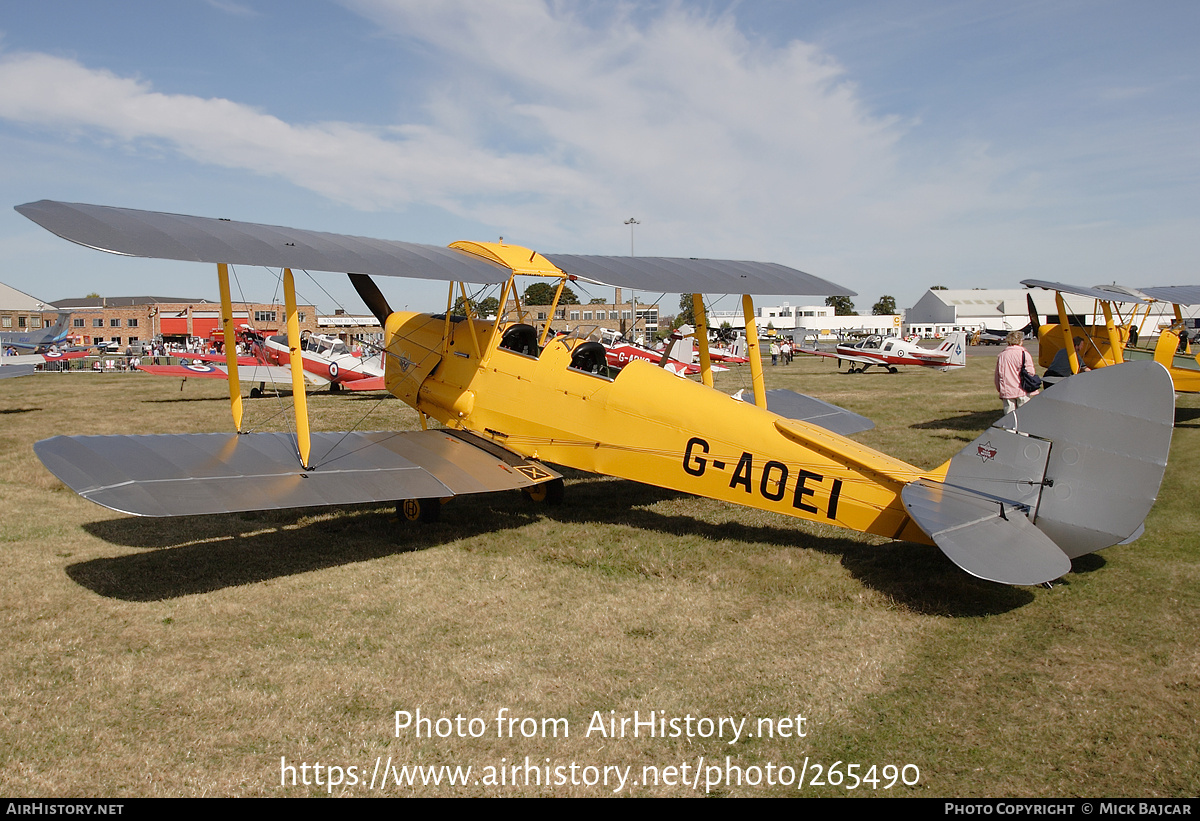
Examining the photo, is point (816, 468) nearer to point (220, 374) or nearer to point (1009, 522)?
point (1009, 522)

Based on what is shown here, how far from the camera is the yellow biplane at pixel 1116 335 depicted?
38.5 feet

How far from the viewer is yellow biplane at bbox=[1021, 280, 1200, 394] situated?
11727 mm

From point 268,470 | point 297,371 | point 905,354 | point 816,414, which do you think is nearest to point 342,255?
point 297,371

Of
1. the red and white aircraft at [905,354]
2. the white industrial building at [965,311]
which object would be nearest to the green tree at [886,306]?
the white industrial building at [965,311]

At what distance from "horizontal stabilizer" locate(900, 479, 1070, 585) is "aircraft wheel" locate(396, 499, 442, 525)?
4314 millimetres

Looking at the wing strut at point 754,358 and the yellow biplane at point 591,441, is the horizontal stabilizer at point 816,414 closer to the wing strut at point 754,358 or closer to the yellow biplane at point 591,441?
the yellow biplane at point 591,441

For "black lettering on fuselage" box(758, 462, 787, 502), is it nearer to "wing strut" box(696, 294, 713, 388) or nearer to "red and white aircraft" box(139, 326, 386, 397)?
"wing strut" box(696, 294, 713, 388)

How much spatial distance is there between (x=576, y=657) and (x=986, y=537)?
8.35 ft

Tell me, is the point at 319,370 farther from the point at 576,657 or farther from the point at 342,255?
the point at 576,657

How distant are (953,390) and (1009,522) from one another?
17481 mm

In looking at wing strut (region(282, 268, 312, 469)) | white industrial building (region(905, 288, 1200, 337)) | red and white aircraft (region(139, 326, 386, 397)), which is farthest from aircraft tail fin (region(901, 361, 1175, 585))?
white industrial building (region(905, 288, 1200, 337))

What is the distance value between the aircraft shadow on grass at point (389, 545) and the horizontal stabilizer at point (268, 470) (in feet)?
2.30

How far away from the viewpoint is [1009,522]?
4.62 m
